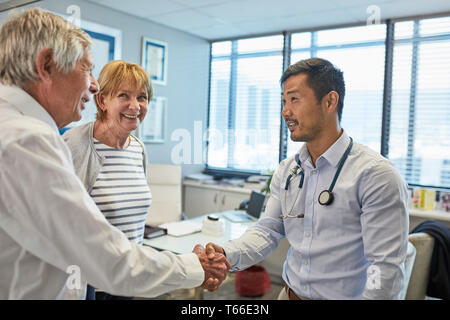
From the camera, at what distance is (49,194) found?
2.51 ft

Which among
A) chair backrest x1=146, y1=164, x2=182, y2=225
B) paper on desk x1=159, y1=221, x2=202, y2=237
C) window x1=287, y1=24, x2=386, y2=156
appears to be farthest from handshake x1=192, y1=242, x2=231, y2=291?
window x1=287, y1=24, x2=386, y2=156

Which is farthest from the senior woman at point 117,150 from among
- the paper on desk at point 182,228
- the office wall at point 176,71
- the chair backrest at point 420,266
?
the office wall at point 176,71

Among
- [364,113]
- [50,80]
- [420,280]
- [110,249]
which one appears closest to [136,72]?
[50,80]

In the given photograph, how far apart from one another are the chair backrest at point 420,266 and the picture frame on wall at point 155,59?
2944 millimetres

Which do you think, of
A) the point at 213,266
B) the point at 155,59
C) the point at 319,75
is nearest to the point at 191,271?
the point at 213,266

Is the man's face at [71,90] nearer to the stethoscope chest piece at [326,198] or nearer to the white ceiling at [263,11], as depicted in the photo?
the stethoscope chest piece at [326,198]

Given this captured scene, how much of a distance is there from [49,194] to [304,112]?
90 centimetres

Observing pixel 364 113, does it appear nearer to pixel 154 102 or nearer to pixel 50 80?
pixel 154 102

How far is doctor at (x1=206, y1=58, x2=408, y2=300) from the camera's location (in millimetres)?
1203

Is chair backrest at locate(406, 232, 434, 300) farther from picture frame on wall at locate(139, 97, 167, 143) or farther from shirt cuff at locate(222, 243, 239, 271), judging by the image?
picture frame on wall at locate(139, 97, 167, 143)

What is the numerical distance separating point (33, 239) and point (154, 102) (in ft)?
11.8

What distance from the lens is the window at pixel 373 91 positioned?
3598mm

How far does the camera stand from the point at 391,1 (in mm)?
3252

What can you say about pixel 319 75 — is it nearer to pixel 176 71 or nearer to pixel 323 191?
pixel 323 191
